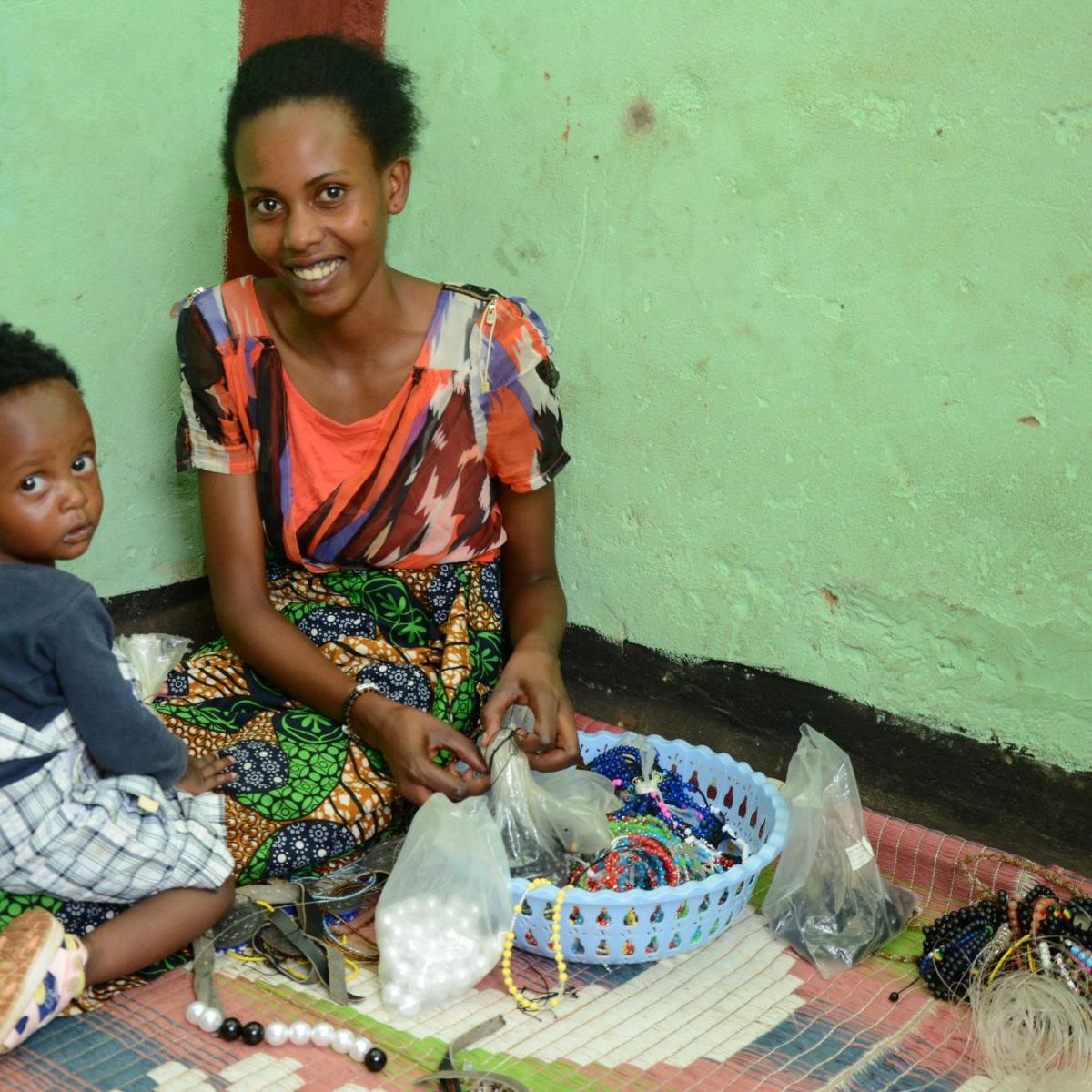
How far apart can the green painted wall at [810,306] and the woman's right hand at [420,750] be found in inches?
26.9

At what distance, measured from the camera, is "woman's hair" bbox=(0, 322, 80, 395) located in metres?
1.75

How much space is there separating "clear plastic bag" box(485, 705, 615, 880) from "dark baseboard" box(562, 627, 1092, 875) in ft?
1.86

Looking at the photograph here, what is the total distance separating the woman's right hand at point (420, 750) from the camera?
215 centimetres

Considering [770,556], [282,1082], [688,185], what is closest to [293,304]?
[688,185]

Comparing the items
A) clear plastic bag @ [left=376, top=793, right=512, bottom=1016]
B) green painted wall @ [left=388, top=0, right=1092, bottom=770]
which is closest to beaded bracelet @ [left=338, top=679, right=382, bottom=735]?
clear plastic bag @ [left=376, top=793, right=512, bottom=1016]

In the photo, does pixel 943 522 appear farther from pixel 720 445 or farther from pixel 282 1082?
pixel 282 1082

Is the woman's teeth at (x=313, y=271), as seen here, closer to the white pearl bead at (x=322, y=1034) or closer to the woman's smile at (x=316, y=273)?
the woman's smile at (x=316, y=273)

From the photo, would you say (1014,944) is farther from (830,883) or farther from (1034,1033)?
(830,883)

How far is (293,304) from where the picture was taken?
2445 mm

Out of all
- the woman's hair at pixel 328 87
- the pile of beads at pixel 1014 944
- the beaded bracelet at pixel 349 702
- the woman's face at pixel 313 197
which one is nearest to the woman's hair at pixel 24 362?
the woman's face at pixel 313 197

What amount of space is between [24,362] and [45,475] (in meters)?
0.16

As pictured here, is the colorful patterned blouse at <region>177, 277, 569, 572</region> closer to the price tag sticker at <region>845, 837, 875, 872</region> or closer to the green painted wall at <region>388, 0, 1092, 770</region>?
the green painted wall at <region>388, 0, 1092, 770</region>

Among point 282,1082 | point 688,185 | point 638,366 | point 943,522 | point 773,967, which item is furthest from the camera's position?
point 638,366

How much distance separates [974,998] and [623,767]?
755mm
